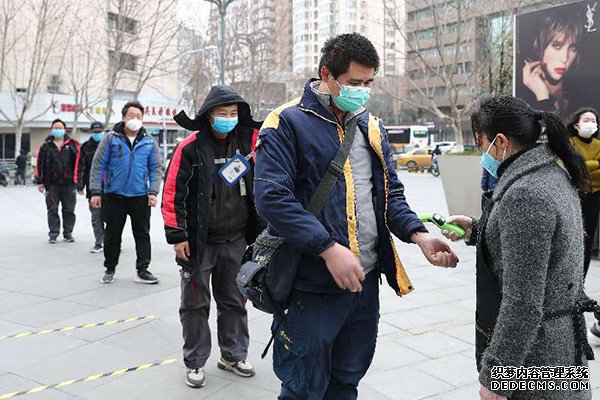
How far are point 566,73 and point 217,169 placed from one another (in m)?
6.37

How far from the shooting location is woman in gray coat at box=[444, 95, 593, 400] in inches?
78.8

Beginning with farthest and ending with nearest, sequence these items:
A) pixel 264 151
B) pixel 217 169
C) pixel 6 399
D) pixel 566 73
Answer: pixel 566 73 → pixel 217 169 → pixel 6 399 → pixel 264 151

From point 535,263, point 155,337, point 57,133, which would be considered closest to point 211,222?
point 155,337

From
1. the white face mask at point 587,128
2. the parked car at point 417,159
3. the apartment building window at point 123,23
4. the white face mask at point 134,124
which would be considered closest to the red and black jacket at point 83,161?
the white face mask at point 134,124

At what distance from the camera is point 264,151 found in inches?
101

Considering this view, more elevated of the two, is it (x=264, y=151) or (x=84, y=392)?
(x=264, y=151)

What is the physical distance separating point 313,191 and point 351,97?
421mm

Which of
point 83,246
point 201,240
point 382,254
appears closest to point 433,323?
point 201,240

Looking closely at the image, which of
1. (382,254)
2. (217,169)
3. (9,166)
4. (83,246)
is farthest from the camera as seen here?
(9,166)

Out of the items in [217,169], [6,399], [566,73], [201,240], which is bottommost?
[6,399]

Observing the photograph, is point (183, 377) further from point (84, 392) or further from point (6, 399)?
point (6, 399)

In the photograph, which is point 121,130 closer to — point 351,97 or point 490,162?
point 351,97

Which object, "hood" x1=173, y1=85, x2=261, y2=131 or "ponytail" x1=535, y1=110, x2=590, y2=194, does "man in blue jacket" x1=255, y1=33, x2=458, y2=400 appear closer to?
"ponytail" x1=535, y1=110, x2=590, y2=194

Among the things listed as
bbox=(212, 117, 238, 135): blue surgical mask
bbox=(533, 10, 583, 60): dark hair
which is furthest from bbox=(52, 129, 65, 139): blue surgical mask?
bbox=(533, 10, 583, 60): dark hair
